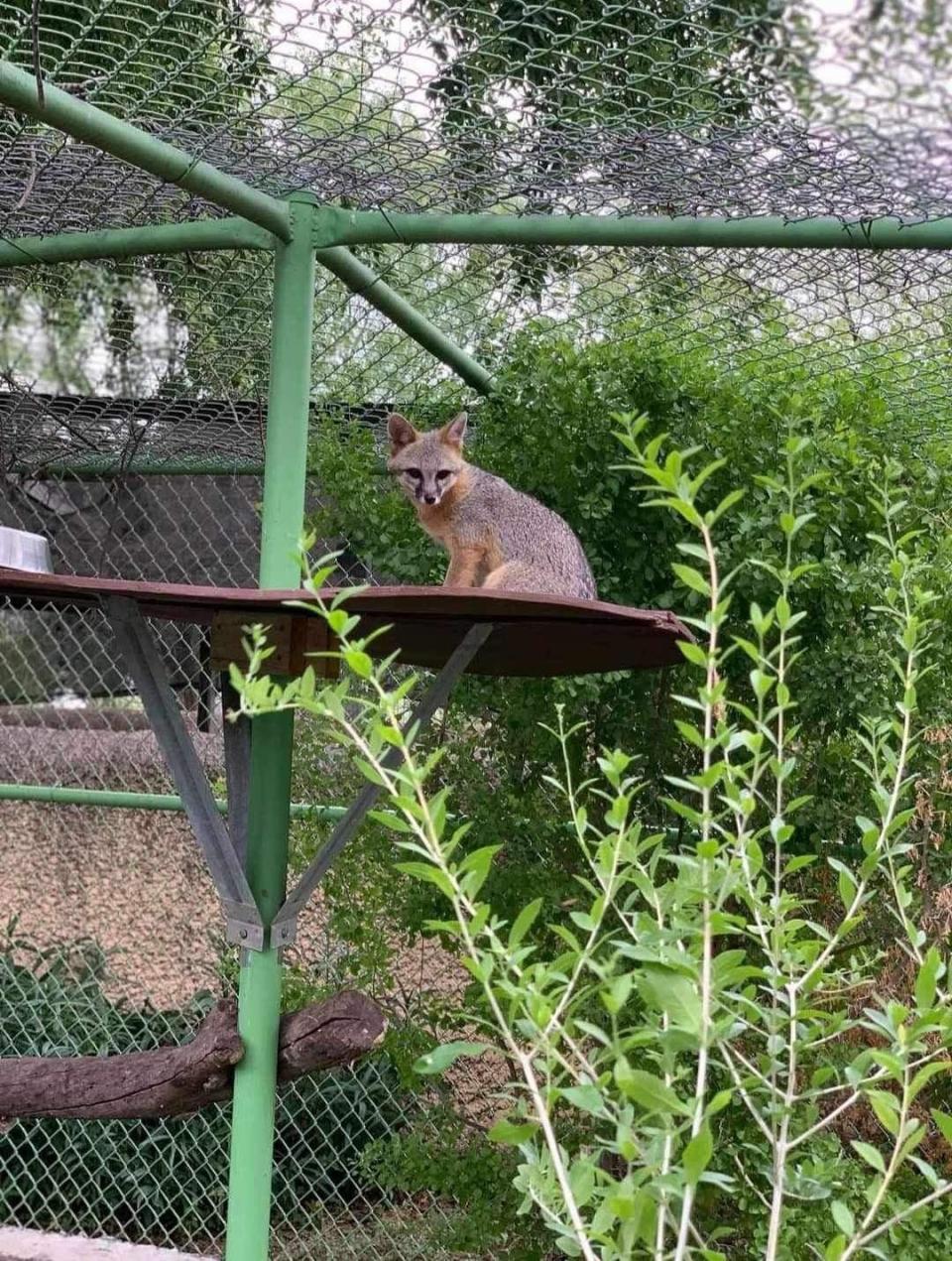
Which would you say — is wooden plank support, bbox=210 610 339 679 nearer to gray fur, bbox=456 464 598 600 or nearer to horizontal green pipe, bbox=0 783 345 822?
gray fur, bbox=456 464 598 600

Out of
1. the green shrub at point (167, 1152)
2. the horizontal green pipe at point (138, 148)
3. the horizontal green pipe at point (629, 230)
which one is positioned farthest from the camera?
the green shrub at point (167, 1152)

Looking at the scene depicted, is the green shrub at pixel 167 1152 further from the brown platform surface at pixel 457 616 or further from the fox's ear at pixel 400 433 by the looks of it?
the brown platform surface at pixel 457 616

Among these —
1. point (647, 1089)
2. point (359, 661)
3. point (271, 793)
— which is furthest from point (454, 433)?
point (647, 1089)

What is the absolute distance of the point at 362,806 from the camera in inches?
115

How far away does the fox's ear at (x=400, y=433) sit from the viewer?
4.10 meters

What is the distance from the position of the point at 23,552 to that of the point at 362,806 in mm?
844

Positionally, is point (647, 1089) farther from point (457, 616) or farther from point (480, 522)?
point (480, 522)

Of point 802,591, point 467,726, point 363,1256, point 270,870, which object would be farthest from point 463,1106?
point 802,591

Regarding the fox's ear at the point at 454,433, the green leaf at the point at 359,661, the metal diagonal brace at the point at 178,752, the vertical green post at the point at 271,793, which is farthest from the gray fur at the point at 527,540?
the green leaf at the point at 359,661

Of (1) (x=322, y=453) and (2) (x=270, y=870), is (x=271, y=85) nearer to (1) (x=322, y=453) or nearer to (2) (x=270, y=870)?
(1) (x=322, y=453)

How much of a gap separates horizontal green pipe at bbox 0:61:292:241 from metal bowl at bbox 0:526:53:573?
78 centimetres

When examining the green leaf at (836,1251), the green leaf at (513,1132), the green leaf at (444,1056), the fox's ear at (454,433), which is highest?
the fox's ear at (454,433)

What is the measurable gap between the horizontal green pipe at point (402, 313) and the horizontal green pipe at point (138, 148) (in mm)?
173

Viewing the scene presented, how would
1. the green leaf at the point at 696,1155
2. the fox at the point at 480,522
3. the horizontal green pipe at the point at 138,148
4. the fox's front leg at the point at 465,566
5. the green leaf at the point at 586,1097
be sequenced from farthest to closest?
the fox's front leg at the point at 465,566 → the fox at the point at 480,522 → the horizontal green pipe at the point at 138,148 → the green leaf at the point at 586,1097 → the green leaf at the point at 696,1155
